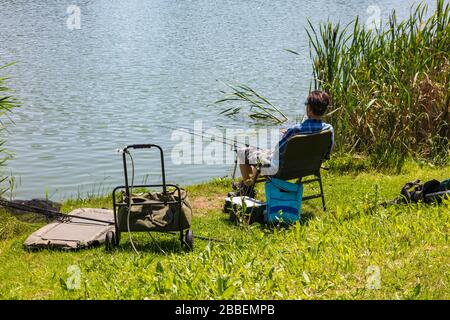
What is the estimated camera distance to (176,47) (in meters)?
22.3

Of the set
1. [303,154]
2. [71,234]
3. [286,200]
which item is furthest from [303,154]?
[71,234]

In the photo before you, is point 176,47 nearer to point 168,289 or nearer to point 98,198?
point 98,198

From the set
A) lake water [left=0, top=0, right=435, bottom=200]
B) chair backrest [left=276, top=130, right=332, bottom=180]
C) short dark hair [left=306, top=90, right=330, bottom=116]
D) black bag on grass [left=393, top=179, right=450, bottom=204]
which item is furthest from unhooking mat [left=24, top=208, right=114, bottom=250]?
lake water [left=0, top=0, right=435, bottom=200]

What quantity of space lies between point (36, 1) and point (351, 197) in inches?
1068

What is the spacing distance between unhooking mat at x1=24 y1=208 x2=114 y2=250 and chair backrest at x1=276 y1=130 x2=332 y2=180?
5.47 feet

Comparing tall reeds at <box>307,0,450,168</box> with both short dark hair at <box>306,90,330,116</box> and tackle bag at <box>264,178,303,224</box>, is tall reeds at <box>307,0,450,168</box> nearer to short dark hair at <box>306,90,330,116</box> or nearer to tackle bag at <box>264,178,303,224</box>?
short dark hair at <box>306,90,330,116</box>

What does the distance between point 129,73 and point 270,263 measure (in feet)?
46.5

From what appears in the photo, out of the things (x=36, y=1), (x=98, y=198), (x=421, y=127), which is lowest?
(x=98, y=198)

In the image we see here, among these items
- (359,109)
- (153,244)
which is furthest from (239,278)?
(359,109)

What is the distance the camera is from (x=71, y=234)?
6605 millimetres

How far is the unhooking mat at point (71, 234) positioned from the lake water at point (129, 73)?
9.50 feet

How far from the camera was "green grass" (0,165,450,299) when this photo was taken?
4.28 meters

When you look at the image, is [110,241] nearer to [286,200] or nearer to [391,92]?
[286,200]

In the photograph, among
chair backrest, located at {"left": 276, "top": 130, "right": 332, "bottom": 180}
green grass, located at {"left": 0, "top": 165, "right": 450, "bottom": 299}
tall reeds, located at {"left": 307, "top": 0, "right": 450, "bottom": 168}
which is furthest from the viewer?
tall reeds, located at {"left": 307, "top": 0, "right": 450, "bottom": 168}
